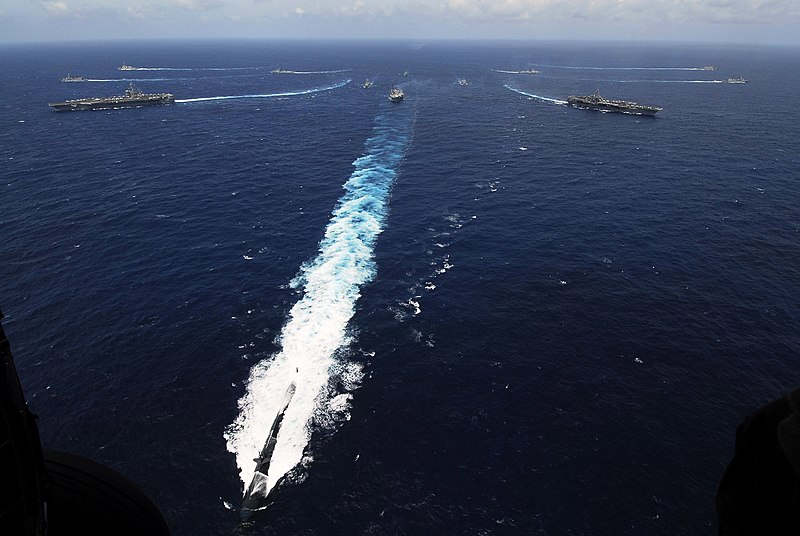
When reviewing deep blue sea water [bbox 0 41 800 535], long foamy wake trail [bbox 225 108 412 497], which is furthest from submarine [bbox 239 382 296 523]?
deep blue sea water [bbox 0 41 800 535]

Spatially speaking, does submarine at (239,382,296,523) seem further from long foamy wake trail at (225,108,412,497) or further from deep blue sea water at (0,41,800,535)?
deep blue sea water at (0,41,800,535)

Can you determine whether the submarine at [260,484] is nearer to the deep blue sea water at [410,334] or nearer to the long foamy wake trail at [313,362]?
the long foamy wake trail at [313,362]

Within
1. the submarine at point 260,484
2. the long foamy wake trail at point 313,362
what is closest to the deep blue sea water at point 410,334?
the long foamy wake trail at point 313,362

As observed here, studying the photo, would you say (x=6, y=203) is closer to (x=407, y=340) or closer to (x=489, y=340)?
(x=407, y=340)

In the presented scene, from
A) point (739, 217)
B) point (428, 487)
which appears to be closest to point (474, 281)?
point (428, 487)

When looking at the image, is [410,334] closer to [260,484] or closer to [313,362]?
[313,362]
